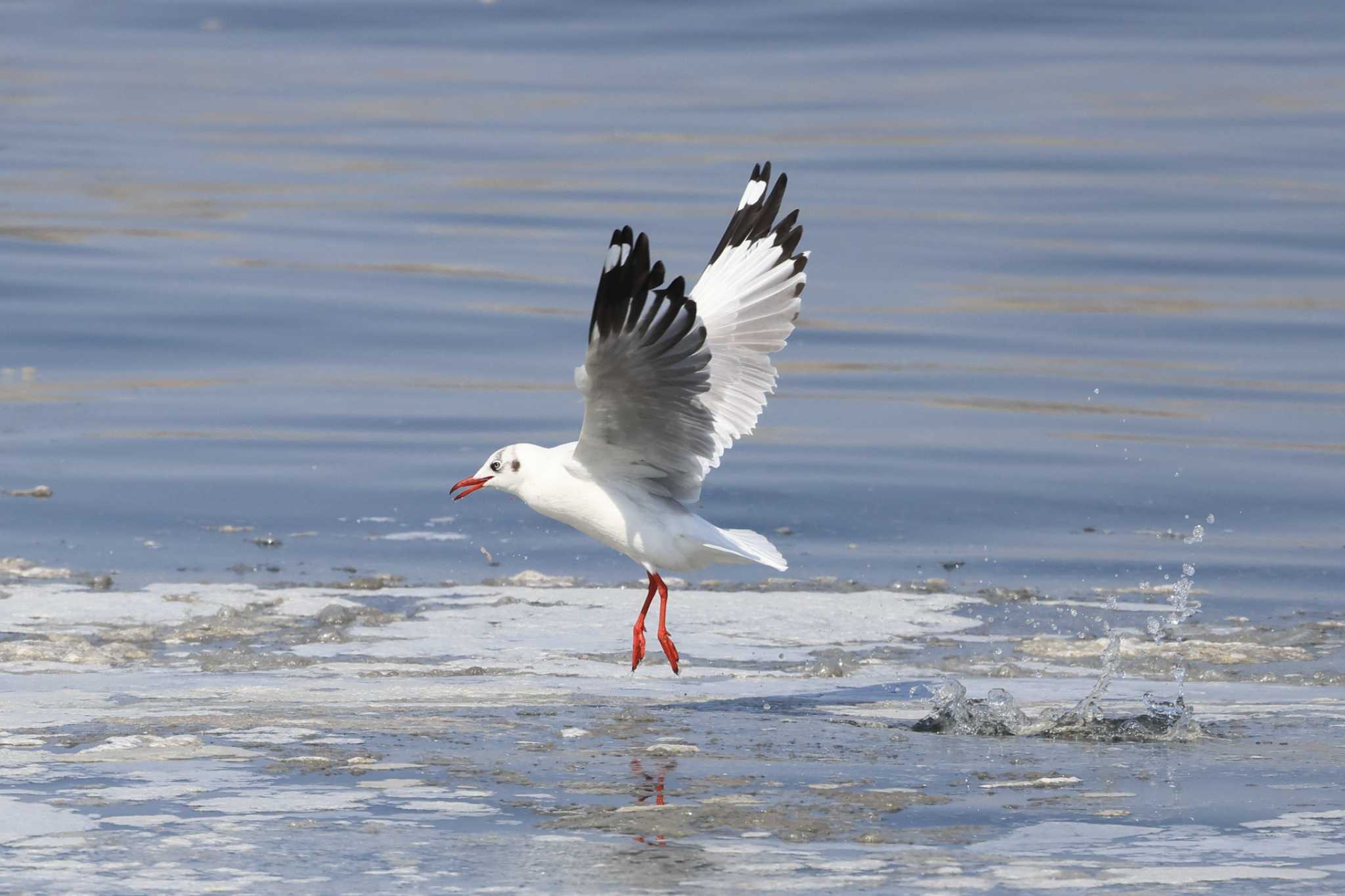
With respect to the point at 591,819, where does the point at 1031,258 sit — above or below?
above

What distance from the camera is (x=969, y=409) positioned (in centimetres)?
1352

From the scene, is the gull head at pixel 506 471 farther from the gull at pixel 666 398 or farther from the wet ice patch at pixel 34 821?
the wet ice patch at pixel 34 821

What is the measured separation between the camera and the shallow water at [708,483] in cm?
538

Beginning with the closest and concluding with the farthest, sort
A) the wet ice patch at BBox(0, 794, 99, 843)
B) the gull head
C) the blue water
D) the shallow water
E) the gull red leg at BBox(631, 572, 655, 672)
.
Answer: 1. the wet ice patch at BBox(0, 794, 99, 843)
2. the shallow water
3. the gull red leg at BBox(631, 572, 655, 672)
4. the gull head
5. the blue water

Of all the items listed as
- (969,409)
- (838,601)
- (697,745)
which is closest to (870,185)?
(969,409)

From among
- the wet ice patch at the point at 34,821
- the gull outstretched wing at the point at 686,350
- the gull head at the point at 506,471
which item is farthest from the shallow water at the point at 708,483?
the gull outstretched wing at the point at 686,350

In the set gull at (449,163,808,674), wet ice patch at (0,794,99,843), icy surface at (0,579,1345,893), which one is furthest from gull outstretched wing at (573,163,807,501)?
wet ice patch at (0,794,99,843)

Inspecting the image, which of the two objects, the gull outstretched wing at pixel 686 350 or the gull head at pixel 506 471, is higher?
the gull outstretched wing at pixel 686 350

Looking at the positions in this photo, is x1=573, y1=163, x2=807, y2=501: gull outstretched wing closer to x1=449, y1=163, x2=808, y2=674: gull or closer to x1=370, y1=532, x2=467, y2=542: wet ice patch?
x1=449, y1=163, x2=808, y2=674: gull

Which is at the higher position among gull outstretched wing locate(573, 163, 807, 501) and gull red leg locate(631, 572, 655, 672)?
gull outstretched wing locate(573, 163, 807, 501)

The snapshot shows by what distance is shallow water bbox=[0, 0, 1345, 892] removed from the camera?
5.38 m

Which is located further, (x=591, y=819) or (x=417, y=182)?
(x=417, y=182)

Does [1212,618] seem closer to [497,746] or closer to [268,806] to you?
[497,746]

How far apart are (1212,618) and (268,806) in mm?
4576
